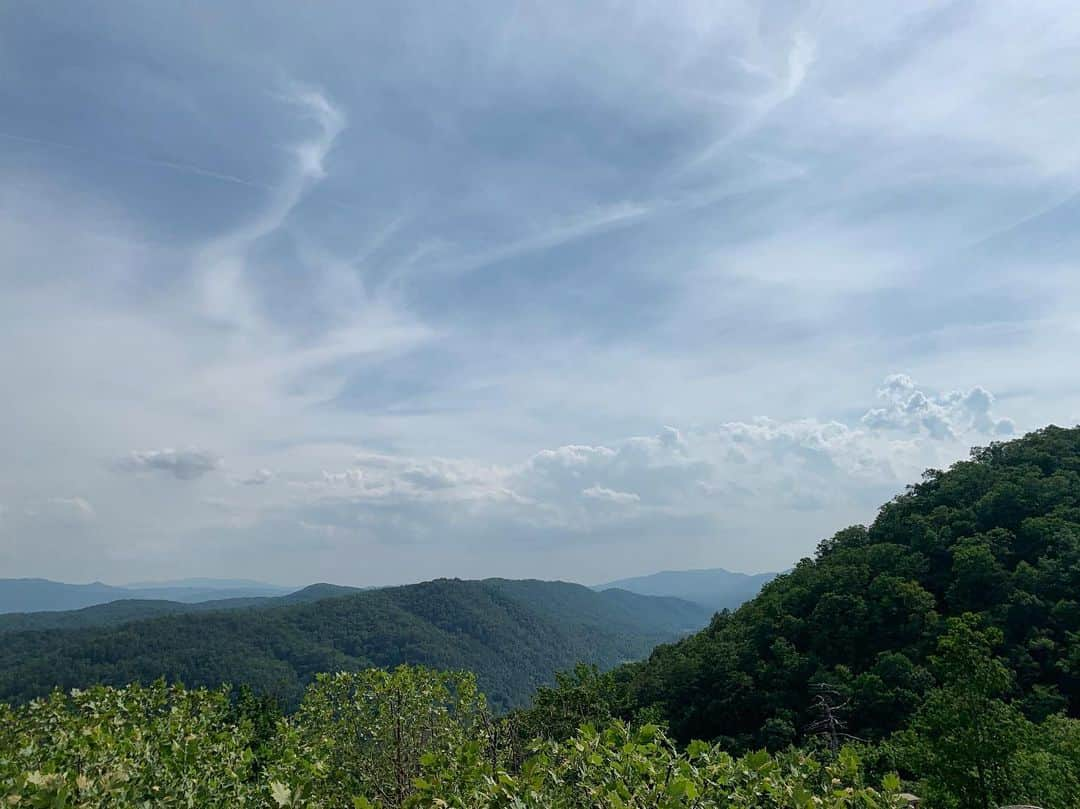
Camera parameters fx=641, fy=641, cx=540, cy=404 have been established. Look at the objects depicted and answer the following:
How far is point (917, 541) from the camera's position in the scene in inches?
2349

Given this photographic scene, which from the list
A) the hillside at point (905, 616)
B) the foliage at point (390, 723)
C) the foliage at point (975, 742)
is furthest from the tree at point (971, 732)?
the hillside at point (905, 616)

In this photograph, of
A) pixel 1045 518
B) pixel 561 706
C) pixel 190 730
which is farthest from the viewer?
pixel 1045 518

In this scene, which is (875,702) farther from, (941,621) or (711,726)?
(711,726)

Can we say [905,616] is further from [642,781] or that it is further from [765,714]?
[642,781]

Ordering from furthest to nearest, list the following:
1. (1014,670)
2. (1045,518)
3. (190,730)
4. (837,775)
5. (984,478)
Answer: (984,478) < (1045,518) < (1014,670) < (190,730) < (837,775)

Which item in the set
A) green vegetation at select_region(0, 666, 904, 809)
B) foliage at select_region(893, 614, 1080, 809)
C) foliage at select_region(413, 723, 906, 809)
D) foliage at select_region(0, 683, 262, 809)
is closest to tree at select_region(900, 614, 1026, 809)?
foliage at select_region(893, 614, 1080, 809)

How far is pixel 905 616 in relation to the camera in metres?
52.3

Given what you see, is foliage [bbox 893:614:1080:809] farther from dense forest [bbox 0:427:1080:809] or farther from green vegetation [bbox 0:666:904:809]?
green vegetation [bbox 0:666:904:809]

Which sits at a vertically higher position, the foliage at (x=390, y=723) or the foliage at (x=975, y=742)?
the foliage at (x=390, y=723)

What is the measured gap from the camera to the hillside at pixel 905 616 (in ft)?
147

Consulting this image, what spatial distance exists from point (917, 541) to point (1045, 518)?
10258mm

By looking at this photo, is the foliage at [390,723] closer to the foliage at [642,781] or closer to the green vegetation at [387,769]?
the green vegetation at [387,769]

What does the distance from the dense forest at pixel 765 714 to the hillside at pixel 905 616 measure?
7.4 inches

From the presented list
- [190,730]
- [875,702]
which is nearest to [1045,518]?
[875,702]
